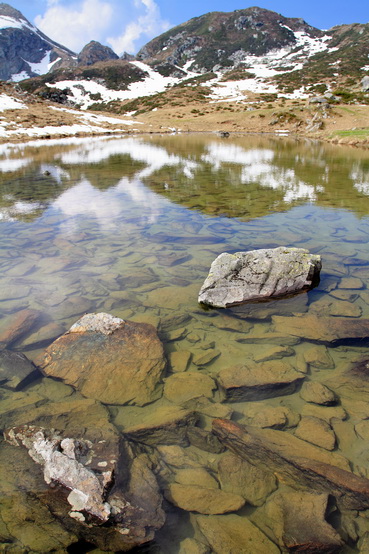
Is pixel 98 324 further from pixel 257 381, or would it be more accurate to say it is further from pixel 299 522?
pixel 299 522

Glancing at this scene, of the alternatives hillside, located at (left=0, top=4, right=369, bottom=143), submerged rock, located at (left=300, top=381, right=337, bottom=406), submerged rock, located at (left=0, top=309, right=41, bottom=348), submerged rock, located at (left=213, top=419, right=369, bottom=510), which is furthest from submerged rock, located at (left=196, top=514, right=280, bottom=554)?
hillside, located at (left=0, top=4, right=369, bottom=143)

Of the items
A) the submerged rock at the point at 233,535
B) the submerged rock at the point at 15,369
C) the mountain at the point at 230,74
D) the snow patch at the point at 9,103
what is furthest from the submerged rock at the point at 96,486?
the mountain at the point at 230,74

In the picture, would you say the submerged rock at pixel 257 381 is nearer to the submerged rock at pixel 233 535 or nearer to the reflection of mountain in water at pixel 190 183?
the submerged rock at pixel 233 535

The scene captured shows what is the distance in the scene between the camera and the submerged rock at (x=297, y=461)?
3109 mm

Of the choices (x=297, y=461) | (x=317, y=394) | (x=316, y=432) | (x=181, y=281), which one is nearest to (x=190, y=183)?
(x=181, y=281)

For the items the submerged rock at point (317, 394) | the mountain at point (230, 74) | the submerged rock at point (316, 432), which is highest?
the mountain at point (230, 74)

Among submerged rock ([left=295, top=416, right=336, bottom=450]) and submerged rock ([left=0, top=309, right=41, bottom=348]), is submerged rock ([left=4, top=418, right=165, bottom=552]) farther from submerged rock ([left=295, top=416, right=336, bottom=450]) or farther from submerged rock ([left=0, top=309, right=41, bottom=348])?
submerged rock ([left=0, top=309, right=41, bottom=348])

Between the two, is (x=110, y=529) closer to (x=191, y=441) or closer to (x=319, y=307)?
(x=191, y=441)

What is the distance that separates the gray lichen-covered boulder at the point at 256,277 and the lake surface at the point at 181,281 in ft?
0.84

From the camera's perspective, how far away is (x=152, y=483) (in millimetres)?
3182

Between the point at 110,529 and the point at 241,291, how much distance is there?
177 inches

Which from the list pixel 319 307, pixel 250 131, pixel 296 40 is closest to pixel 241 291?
pixel 319 307

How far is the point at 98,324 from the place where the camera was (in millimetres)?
5266

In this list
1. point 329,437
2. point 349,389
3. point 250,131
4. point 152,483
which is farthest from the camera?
point 250,131
